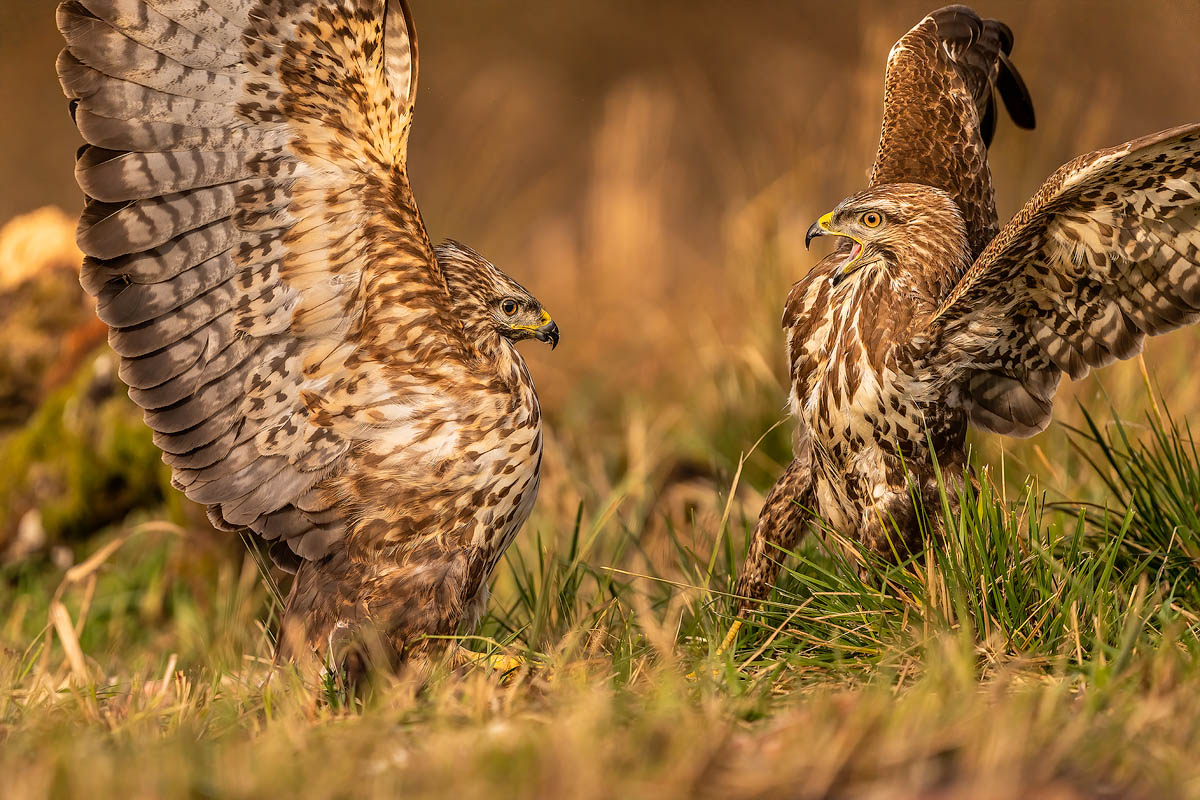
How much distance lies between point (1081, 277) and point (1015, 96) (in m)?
1.81

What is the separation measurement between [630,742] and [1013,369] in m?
2.22

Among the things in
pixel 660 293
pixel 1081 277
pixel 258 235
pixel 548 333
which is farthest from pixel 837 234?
pixel 660 293

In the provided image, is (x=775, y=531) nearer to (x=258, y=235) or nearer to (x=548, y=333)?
(x=548, y=333)

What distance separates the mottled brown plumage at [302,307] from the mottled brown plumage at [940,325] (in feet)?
3.37

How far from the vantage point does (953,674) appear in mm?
2973

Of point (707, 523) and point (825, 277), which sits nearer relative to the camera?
point (825, 277)

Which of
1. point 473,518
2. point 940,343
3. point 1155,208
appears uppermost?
point 1155,208

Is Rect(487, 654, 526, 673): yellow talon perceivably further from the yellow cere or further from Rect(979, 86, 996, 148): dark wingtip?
Rect(979, 86, 996, 148): dark wingtip

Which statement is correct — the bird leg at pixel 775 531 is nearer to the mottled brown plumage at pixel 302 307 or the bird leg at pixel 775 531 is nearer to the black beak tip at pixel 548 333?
the mottled brown plumage at pixel 302 307

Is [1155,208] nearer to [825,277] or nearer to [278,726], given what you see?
[825,277]

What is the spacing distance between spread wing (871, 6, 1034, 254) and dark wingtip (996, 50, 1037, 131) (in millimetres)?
71

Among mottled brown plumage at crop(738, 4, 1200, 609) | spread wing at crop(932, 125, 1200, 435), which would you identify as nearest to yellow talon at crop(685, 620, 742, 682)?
mottled brown plumage at crop(738, 4, 1200, 609)

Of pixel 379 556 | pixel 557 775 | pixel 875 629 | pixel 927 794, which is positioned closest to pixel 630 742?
pixel 557 775

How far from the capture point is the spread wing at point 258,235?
11.9 ft
